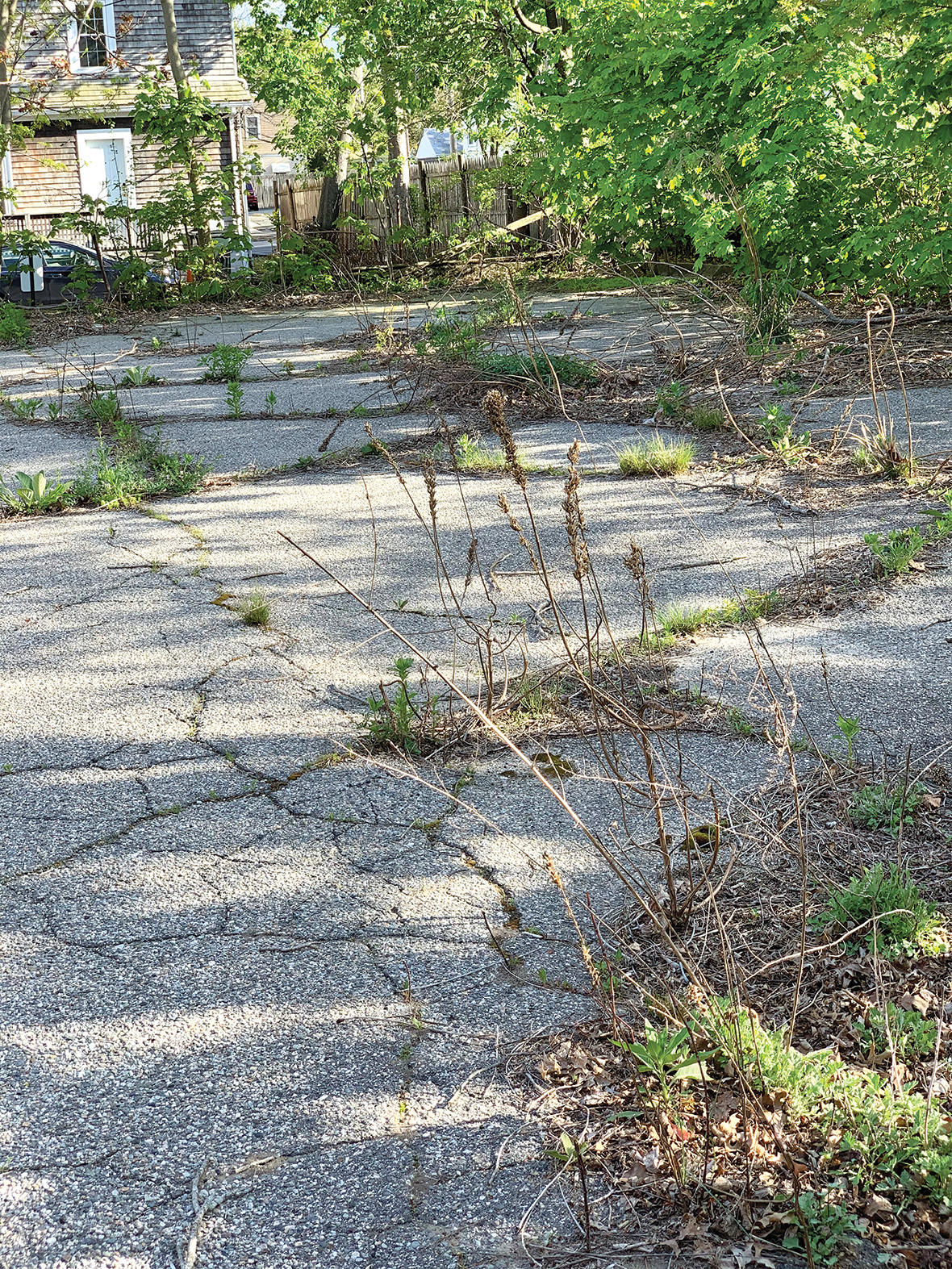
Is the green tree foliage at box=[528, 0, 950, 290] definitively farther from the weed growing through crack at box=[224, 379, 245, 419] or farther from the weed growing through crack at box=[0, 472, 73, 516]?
the weed growing through crack at box=[0, 472, 73, 516]

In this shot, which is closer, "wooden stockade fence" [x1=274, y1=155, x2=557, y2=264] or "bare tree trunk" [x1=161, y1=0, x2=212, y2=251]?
"bare tree trunk" [x1=161, y1=0, x2=212, y2=251]

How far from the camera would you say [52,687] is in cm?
421

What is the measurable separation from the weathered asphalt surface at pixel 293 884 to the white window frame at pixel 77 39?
21988 mm

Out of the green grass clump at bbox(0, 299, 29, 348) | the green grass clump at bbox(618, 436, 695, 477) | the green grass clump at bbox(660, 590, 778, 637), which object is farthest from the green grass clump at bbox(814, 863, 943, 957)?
the green grass clump at bbox(0, 299, 29, 348)

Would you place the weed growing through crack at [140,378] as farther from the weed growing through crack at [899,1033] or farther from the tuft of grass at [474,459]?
the weed growing through crack at [899,1033]

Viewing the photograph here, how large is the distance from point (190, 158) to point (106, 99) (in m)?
6.76

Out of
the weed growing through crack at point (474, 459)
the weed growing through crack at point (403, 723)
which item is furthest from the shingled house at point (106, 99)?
the weed growing through crack at point (403, 723)

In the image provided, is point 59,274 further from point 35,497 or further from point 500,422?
point 500,422

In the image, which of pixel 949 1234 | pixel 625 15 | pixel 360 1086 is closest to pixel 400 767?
pixel 360 1086

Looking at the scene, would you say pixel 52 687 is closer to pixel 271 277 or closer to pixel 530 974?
pixel 530 974

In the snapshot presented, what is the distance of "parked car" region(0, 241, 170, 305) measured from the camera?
17281 millimetres

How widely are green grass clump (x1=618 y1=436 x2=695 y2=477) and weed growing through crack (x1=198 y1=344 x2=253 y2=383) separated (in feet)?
14.8

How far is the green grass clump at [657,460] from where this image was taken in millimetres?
6738

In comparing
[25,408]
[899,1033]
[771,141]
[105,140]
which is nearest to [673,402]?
[771,141]
